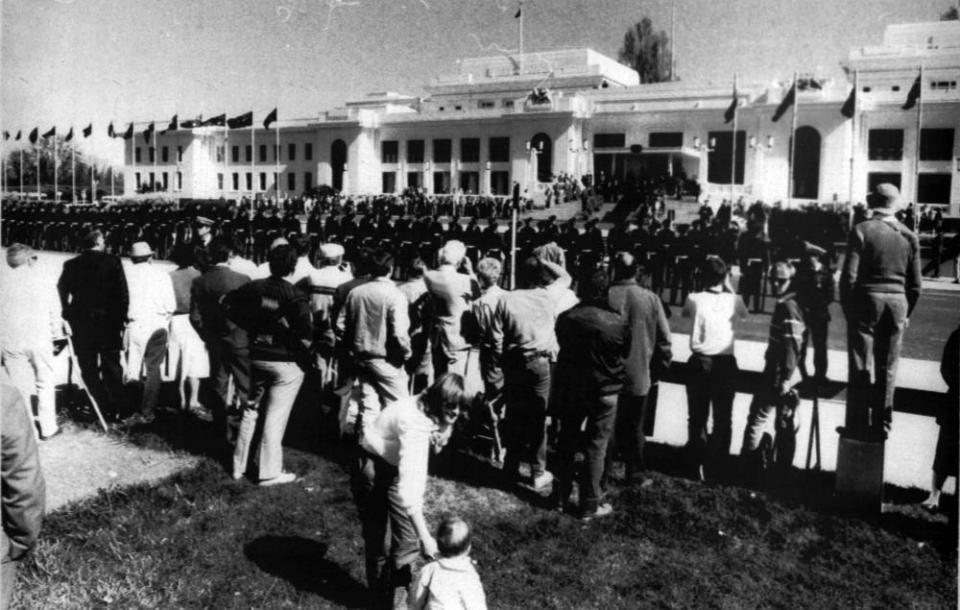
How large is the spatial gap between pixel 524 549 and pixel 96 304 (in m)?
4.54

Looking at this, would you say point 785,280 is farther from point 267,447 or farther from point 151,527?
point 151,527

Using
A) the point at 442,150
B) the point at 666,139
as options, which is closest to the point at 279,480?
the point at 666,139

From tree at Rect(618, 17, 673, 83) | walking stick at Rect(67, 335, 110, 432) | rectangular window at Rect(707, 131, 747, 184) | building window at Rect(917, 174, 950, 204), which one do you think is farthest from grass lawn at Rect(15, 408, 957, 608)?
tree at Rect(618, 17, 673, 83)

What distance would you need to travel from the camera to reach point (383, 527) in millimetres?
Answer: 3947

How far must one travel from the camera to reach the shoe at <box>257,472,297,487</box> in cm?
566

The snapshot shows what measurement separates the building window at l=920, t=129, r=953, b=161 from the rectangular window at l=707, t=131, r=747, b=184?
9213 mm

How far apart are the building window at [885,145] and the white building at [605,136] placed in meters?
0.07

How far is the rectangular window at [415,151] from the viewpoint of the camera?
55.9m

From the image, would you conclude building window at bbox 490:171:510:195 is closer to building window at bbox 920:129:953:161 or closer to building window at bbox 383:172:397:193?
building window at bbox 383:172:397:193

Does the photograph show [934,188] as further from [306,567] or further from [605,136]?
[306,567]

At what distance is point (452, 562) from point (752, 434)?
3.46 m

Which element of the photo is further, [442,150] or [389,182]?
[389,182]

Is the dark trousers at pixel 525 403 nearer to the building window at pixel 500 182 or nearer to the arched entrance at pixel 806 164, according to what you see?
the arched entrance at pixel 806 164

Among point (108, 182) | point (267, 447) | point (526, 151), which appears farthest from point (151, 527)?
point (108, 182)
